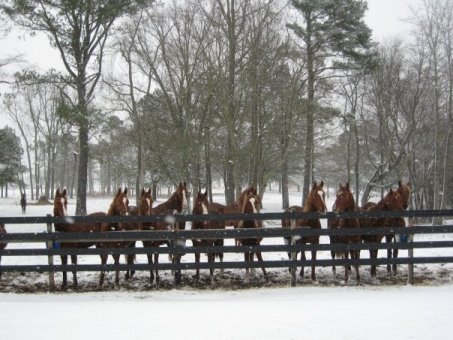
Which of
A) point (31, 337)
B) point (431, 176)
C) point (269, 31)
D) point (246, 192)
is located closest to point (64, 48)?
point (269, 31)

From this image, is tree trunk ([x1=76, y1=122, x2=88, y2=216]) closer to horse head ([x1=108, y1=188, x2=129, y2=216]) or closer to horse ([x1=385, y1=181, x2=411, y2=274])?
horse head ([x1=108, y1=188, x2=129, y2=216])

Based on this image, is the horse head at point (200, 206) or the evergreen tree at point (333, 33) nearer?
the horse head at point (200, 206)

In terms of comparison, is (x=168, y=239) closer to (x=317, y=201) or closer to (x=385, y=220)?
(x=317, y=201)

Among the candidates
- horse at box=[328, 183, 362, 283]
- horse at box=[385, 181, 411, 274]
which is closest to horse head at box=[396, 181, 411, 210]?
horse at box=[385, 181, 411, 274]

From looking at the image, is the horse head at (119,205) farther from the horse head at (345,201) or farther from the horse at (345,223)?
the horse head at (345,201)

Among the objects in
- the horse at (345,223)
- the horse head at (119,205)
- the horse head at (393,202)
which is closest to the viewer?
the horse at (345,223)

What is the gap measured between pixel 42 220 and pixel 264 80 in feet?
41.7

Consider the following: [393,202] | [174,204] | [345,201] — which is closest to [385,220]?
[393,202]

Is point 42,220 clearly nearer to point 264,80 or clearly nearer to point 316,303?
point 316,303

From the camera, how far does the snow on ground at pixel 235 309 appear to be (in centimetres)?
526

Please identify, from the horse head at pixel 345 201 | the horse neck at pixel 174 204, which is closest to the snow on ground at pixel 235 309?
the horse head at pixel 345 201

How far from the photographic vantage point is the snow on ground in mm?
5262

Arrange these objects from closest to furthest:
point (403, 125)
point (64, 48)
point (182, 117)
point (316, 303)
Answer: point (316, 303), point (64, 48), point (182, 117), point (403, 125)

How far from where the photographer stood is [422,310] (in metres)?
6.20
